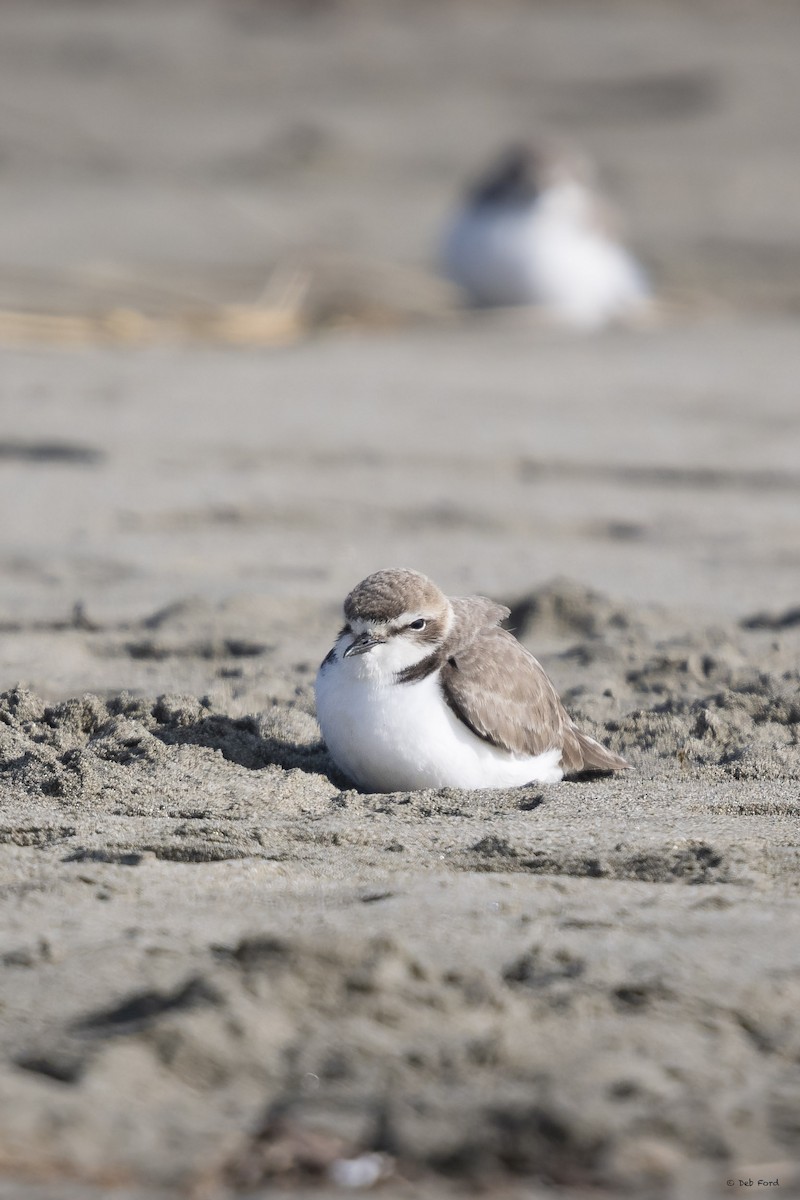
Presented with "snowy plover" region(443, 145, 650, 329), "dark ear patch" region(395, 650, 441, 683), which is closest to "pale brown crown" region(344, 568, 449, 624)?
"dark ear patch" region(395, 650, 441, 683)

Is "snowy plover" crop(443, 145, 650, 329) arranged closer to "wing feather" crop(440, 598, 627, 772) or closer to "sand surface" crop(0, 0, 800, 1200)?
"sand surface" crop(0, 0, 800, 1200)

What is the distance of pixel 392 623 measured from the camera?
384 cm

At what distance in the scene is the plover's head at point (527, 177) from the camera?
1149cm

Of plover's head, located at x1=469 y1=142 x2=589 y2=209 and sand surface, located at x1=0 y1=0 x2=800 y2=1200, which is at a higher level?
plover's head, located at x1=469 y1=142 x2=589 y2=209

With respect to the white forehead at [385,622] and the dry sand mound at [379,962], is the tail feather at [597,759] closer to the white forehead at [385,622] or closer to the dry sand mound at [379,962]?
the dry sand mound at [379,962]

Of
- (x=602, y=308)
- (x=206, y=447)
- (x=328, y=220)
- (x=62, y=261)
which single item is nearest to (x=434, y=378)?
(x=206, y=447)

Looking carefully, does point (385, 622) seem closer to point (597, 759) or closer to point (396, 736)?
point (396, 736)

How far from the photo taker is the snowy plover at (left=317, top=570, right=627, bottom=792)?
3758mm

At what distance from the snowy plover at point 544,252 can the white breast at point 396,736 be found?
7.53m

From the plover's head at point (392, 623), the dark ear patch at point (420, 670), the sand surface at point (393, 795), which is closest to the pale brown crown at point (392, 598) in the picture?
the plover's head at point (392, 623)

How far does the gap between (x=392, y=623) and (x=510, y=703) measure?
1.14ft

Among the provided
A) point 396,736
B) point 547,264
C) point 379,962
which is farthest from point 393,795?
point 547,264

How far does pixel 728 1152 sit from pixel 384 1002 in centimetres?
57

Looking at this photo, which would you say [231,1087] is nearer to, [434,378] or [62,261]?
[434,378]
